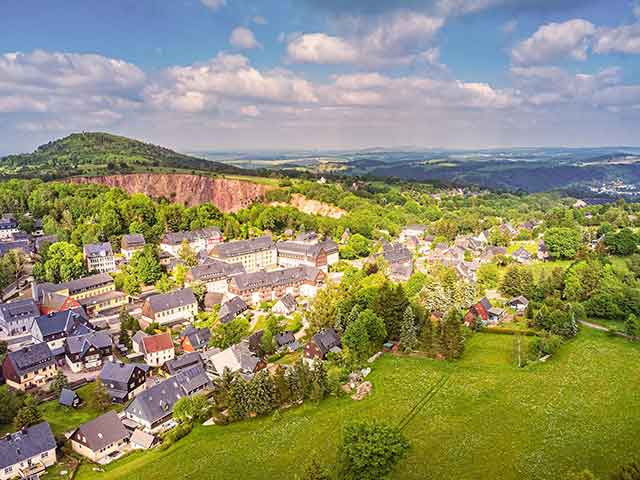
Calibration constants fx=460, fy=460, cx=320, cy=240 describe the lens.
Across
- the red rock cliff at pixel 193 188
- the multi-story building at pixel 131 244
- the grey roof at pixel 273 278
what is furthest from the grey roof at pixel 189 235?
the red rock cliff at pixel 193 188

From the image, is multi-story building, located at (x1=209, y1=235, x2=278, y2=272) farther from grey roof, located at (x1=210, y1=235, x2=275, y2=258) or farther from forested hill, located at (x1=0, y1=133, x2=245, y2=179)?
forested hill, located at (x1=0, y1=133, x2=245, y2=179)

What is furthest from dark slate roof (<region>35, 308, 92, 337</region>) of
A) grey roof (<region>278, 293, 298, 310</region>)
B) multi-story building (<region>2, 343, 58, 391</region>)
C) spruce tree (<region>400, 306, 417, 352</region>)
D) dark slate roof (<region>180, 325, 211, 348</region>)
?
spruce tree (<region>400, 306, 417, 352</region>)

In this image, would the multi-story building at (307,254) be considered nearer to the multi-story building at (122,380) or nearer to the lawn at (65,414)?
the multi-story building at (122,380)

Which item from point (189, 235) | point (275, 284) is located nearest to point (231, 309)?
point (275, 284)

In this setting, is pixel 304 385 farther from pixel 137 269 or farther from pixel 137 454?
pixel 137 269

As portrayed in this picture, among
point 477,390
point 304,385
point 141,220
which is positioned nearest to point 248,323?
point 304,385
